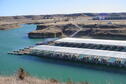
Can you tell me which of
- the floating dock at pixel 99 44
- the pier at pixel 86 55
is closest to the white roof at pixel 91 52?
the pier at pixel 86 55

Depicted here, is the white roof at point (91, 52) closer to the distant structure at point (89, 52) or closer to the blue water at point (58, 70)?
the distant structure at point (89, 52)

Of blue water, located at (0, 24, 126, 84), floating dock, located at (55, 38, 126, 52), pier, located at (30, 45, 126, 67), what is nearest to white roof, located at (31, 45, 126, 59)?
pier, located at (30, 45, 126, 67)

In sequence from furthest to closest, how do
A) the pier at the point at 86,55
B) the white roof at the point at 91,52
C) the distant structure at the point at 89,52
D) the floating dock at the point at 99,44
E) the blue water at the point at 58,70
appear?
the floating dock at the point at 99,44 < the white roof at the point at 91,52 < the distant structure at the point at 89,52 < the pier at the point at 86,55 < the blue water at the point at 58,70

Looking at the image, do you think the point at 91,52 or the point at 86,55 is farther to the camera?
the point at 91,52

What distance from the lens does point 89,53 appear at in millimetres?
29844

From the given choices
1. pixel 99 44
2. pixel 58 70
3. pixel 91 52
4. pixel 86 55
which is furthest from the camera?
pixel 99 44

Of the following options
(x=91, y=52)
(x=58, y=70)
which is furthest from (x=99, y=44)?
(x=58, y=70)

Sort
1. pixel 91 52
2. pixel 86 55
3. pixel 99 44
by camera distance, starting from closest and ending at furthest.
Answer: pixel 86 55, pixel 91 52, pixel 99 44

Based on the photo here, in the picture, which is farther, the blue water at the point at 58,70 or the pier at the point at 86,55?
the pier at the point at 86,55

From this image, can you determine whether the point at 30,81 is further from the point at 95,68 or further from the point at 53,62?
the point at 53,62

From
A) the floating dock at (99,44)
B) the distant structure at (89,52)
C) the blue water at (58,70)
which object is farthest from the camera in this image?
the floating dock at (99,44)

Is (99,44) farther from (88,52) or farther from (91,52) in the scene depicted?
(88,52)

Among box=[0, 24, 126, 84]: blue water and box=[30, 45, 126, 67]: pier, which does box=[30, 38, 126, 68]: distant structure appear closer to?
box=[30, 45, 126, 67]: pier

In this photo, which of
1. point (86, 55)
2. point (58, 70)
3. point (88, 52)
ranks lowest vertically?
point (58, 70)
